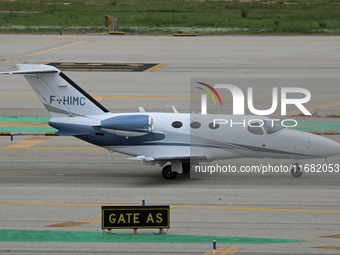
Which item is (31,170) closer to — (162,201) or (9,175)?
(9,175)

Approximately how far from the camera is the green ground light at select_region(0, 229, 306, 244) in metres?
17.6

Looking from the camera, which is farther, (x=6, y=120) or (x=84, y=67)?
(x=84, y=67)

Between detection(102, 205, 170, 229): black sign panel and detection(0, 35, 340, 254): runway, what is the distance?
1.64ft

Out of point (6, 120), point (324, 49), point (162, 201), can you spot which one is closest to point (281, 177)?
point (162, 201)

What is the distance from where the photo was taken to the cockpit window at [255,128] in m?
23.8

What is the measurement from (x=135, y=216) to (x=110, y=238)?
3.32ft

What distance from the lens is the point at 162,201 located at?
21.3 metres

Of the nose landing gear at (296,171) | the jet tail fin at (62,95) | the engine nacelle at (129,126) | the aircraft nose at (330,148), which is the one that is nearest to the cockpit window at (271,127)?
the nose landing gear at (296,171)

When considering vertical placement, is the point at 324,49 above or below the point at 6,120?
above

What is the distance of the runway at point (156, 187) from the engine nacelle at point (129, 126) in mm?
1794

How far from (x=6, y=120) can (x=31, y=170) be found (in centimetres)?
917

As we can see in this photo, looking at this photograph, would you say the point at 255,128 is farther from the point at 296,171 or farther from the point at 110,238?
the point at 110,238

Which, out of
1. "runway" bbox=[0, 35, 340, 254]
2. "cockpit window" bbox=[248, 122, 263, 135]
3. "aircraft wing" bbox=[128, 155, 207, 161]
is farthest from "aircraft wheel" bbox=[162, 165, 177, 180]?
"cockpit window" bbox=[248, 122, 263, 135]

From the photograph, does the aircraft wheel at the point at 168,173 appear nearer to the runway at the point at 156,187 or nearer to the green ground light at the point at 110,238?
the runway at the point at 156,187
